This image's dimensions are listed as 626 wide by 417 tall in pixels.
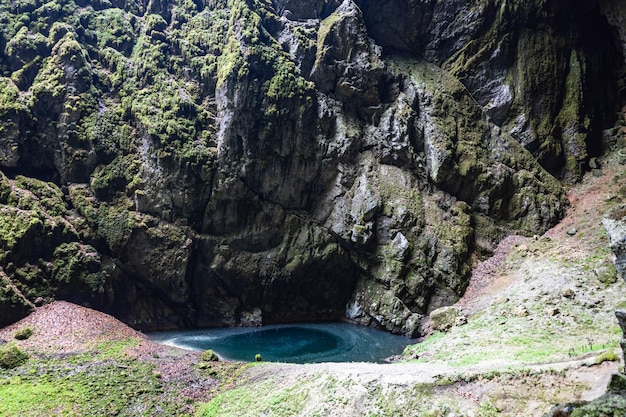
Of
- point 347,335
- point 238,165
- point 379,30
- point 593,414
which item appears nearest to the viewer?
point 593,414

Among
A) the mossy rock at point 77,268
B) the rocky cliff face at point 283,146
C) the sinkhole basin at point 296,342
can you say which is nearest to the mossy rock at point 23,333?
the rocky cliff face at point 283,146

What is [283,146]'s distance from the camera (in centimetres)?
3017

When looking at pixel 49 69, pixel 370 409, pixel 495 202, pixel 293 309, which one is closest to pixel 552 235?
pixel 495 202

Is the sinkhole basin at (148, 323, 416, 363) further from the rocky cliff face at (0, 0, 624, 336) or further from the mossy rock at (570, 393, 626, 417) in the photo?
the mossy rock at (570, 393, 626, 417)

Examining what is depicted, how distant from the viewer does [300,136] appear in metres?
30.5

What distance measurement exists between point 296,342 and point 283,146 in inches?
555

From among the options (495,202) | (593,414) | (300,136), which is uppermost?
(300,136)

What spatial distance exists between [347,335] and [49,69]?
2749 centimetres

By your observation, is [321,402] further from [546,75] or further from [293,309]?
[546,75]

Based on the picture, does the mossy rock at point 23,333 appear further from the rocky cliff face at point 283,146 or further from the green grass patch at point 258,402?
the green grass patch at point 258,402

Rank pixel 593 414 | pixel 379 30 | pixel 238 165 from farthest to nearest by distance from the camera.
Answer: pixel 379 30
pixel 238 165
pixel 593 414

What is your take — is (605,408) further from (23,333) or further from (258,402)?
(23,333)

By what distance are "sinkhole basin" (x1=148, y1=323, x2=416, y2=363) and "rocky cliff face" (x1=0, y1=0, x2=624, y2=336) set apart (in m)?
1.54

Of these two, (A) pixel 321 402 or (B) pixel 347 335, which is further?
(B) pixel 347 335
